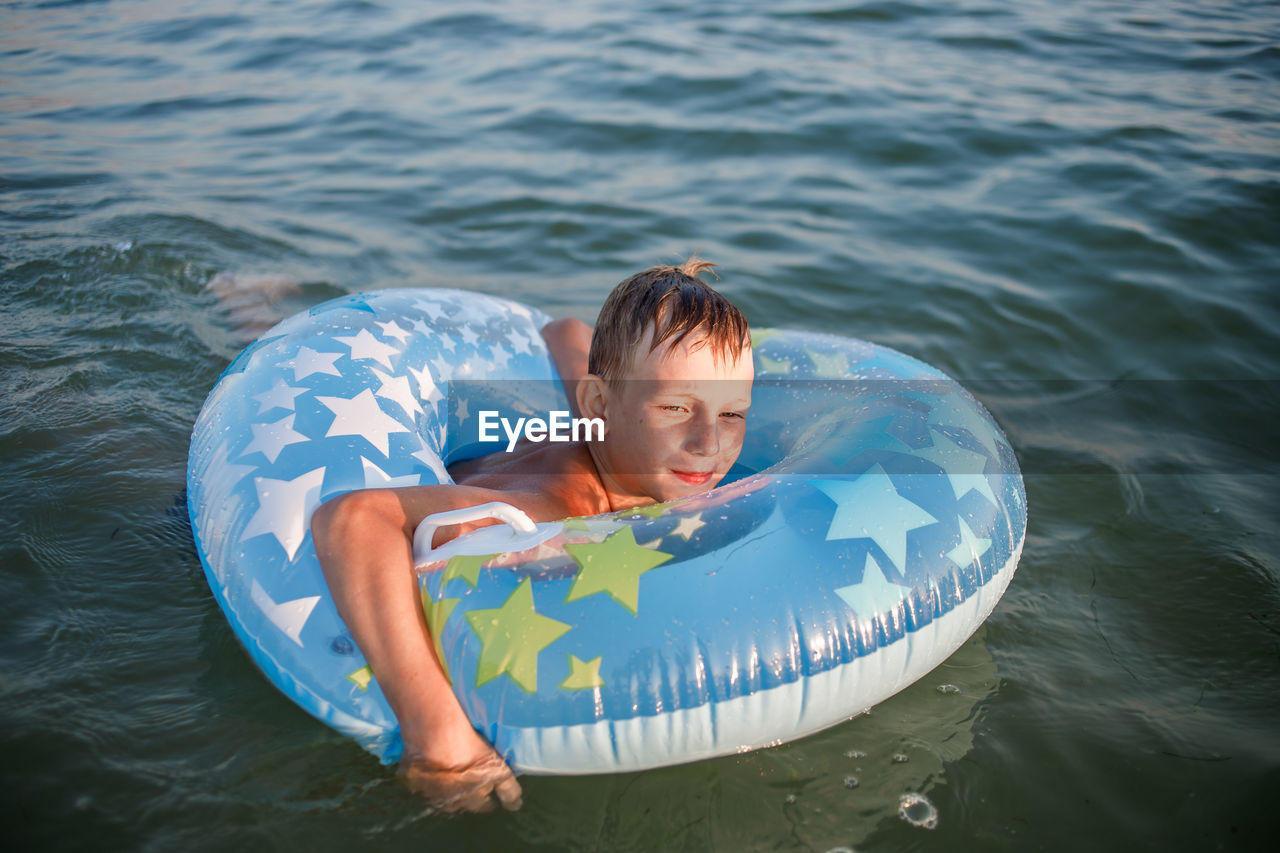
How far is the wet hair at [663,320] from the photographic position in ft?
8.47

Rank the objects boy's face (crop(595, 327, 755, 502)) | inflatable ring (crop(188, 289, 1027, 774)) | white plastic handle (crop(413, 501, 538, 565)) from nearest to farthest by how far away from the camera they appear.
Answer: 1. inflatable ring (crop(188, 289, 1027, 774))
2. white plastic handle (crop(413, 501, 538, 565))
3. boy's face (crop(595, 327, 755, 502))

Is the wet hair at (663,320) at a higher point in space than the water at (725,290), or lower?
higher

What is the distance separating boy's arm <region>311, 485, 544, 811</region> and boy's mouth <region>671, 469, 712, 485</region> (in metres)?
0.78

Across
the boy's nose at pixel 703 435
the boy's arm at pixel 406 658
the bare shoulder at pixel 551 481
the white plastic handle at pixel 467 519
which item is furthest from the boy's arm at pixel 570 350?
the boy's arm at pixel 406 658

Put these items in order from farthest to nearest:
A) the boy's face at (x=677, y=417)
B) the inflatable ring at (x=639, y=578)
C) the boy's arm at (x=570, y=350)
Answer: the boy's arm at (x=570, y=350)
the boy's face at (x=677, y=417)
the inflatable ring at (x=639, y=578)

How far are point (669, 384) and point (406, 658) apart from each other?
0.96 m

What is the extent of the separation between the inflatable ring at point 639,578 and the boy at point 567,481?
60 mm

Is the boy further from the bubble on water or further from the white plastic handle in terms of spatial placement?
the bubble on water

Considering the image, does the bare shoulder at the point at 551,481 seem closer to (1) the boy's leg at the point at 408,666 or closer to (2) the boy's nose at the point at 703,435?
(2) the boy's nose at the point at 703,435

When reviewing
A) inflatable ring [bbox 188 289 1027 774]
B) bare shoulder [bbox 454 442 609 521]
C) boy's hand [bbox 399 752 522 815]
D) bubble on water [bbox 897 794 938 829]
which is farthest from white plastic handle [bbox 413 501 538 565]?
bubble on water [bbox 897 794 938 829]

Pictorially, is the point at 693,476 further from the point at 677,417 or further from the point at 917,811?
the point at 917,811

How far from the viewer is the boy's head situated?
2574 mm

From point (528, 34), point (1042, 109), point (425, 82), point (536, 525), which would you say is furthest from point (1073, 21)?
point (536, 525)

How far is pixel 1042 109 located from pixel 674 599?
6.29 meters
